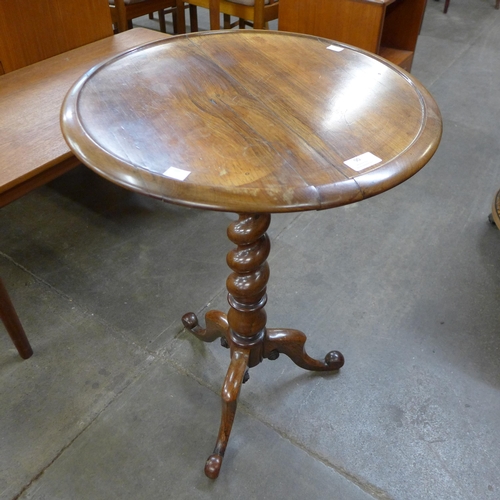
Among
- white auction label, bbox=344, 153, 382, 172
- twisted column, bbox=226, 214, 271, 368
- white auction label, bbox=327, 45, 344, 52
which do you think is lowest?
twisted column, bbox=226, 214, 271, 368

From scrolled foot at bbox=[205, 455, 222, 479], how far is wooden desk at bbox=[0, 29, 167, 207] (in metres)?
0.92

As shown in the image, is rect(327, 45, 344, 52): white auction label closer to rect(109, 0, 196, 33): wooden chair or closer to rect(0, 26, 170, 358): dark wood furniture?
→ rect(0, 26, 170, 358): dark wood furniture

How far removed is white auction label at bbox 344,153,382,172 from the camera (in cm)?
80

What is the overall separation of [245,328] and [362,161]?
61 centimetres

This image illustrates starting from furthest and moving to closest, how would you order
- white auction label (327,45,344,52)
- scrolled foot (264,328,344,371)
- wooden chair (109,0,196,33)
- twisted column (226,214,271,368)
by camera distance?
wooden chair (109,0,196,33) → scrolled foot (264,328,344,371) → white auction label (327,45,344,52) → twisted column (226,214,271,368)

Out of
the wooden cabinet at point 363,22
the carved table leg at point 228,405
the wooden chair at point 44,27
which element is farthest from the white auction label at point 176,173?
the wooden cabinet at point 363,22

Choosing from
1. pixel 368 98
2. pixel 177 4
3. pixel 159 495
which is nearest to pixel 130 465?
pixel 159 495

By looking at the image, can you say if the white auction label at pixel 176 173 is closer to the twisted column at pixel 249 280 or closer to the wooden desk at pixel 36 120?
the twisted column at pixel 249 280

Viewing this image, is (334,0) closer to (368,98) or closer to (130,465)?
(368,98)

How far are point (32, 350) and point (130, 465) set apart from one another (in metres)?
0.53

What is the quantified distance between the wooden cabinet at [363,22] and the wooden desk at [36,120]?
102 cm

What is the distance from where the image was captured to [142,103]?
98 centimetres

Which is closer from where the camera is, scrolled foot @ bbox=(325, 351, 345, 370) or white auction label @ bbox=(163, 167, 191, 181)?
white auction label @ bbox=(163, 167, 191, 181)

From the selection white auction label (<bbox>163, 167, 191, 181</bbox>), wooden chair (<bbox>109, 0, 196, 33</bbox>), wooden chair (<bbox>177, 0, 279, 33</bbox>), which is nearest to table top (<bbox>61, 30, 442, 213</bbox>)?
white auction label (<bbox>163, 167, 191, 181</bbox>)
